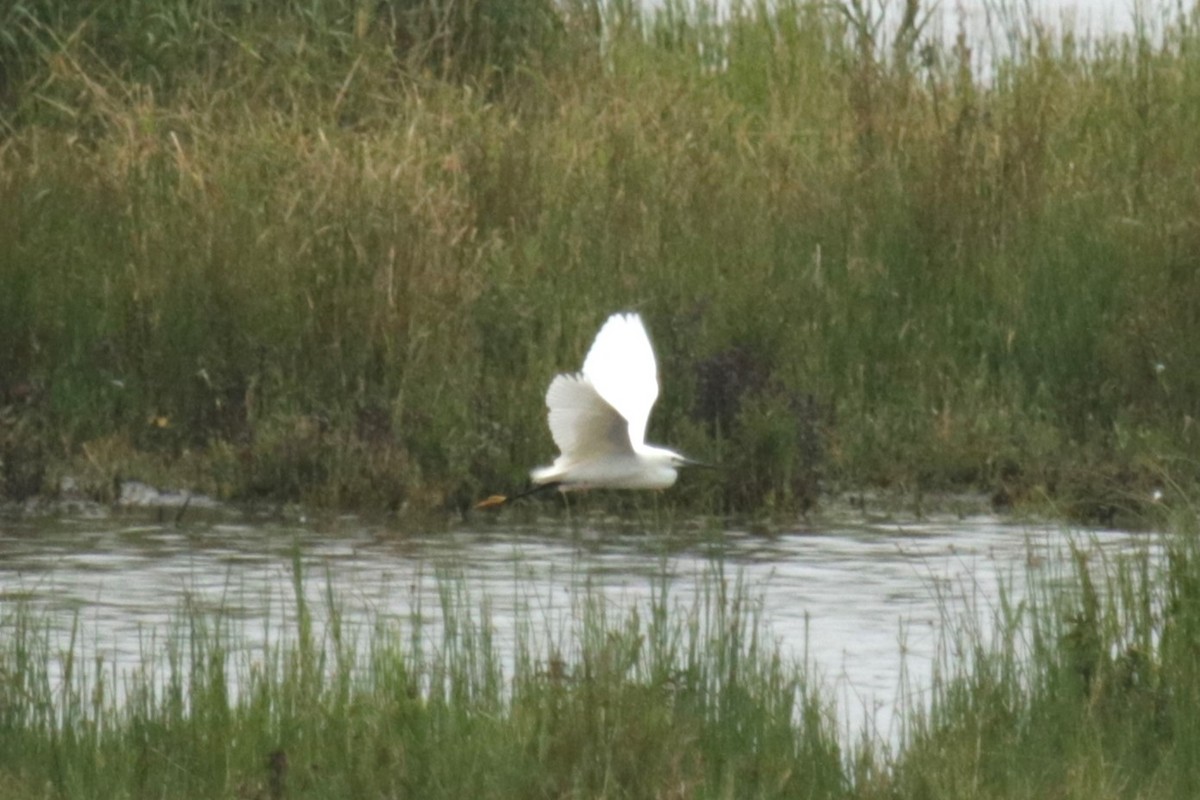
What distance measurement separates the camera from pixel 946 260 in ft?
34.2

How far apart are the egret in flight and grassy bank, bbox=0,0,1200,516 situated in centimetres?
64

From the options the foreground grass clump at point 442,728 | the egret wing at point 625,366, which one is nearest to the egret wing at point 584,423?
the egret wing at point 625,366

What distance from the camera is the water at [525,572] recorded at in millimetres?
7066

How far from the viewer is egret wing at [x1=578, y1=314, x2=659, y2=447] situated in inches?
311

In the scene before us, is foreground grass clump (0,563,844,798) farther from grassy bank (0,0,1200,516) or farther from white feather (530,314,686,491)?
grassy bank (0,0,1200,516)

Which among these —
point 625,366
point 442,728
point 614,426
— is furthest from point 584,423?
point 442,728

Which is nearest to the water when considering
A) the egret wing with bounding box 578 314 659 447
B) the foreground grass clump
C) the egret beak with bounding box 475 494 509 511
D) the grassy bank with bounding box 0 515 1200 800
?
the egret beak with bounding box 475 494 509 511

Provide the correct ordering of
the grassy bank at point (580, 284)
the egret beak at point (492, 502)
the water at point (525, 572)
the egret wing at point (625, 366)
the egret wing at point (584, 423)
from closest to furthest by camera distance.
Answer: the water at point (525, 572) → the egret wing at point (584, 423) → the egret wing at point (625, 366) → the egret beak at point (492, 502) → the grassy bank at point (580, 284)

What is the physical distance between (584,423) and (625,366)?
0.98 ft

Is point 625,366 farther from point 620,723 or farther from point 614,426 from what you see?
point 620,723

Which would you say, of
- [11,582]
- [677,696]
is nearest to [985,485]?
[11,582]

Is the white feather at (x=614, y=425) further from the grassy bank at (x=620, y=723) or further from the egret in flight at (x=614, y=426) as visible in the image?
the grassy bank at (x=620, y=723)

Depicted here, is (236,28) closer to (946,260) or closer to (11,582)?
(946,260)

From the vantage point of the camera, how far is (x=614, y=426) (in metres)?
7.66
